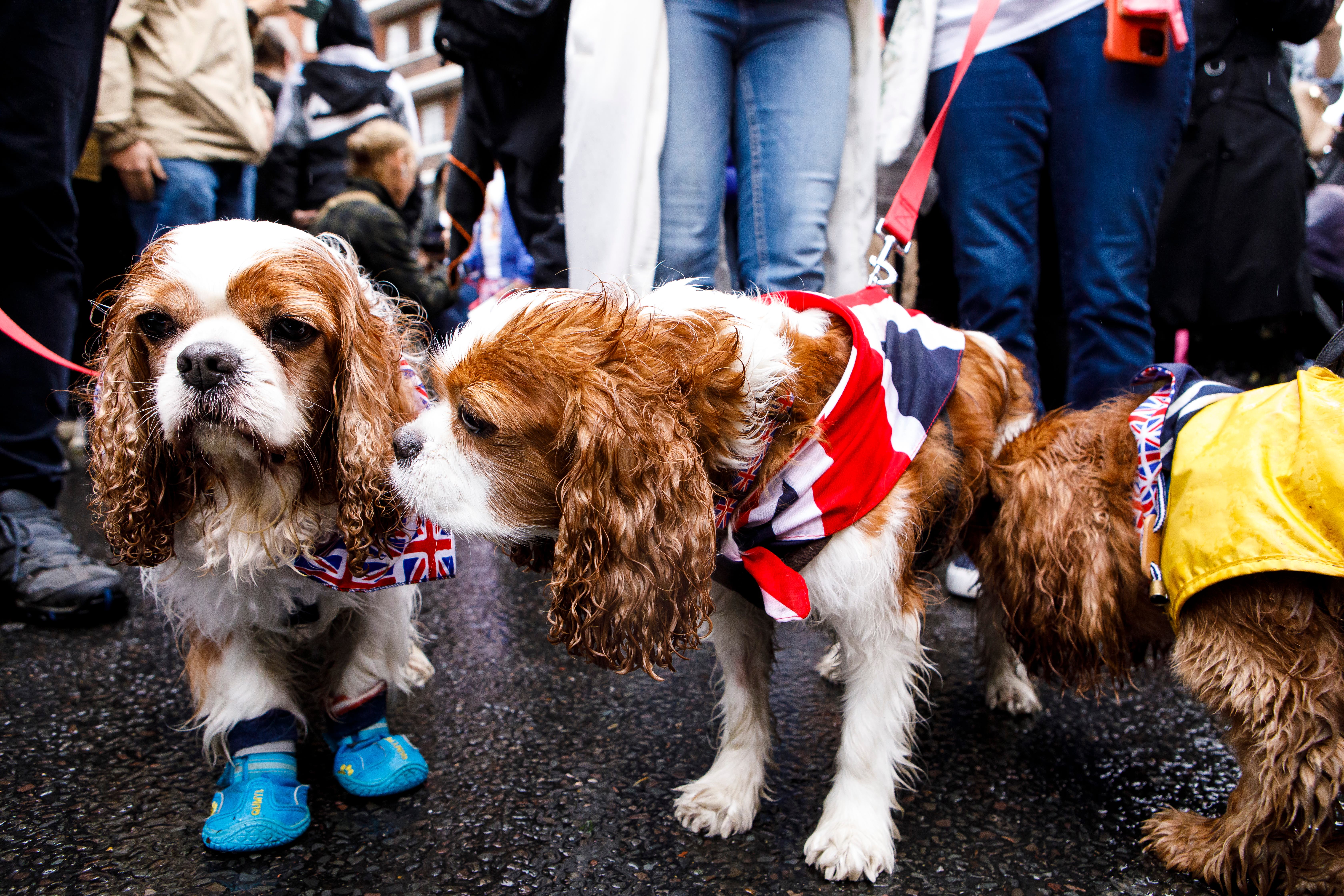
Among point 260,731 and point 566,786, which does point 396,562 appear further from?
point 566,786

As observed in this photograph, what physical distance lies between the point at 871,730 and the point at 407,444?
1.24 meters

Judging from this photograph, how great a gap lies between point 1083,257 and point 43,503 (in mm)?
4088

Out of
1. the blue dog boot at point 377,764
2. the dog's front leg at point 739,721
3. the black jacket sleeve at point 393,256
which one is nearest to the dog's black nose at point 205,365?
the blue dog boot at point 377,764

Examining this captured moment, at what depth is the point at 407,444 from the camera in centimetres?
193

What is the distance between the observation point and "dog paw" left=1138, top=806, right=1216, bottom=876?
2.03 meters

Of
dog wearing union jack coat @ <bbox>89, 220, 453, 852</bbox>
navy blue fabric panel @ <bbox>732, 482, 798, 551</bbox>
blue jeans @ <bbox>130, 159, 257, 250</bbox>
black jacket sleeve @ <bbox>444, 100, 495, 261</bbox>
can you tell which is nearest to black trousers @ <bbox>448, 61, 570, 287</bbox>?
black jacket sleeve @ <bbox>444, 100, 495, 261</bbox>

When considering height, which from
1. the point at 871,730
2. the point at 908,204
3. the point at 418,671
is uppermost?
the point at 908,204

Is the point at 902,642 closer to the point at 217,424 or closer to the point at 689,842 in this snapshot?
the point at 689,842

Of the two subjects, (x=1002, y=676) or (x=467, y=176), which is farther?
(x=467, y=176)

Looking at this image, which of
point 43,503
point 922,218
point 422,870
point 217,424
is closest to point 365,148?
point 43,503

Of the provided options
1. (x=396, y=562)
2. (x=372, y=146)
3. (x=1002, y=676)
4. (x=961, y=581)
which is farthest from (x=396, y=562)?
(x=372, y=146)

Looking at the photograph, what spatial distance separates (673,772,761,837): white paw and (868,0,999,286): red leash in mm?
1392

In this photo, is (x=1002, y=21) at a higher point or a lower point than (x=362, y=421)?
higher

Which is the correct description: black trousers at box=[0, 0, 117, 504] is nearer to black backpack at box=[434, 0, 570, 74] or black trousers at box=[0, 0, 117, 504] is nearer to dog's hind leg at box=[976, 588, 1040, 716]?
black backpack at box=[434, 0, 570, 74]
